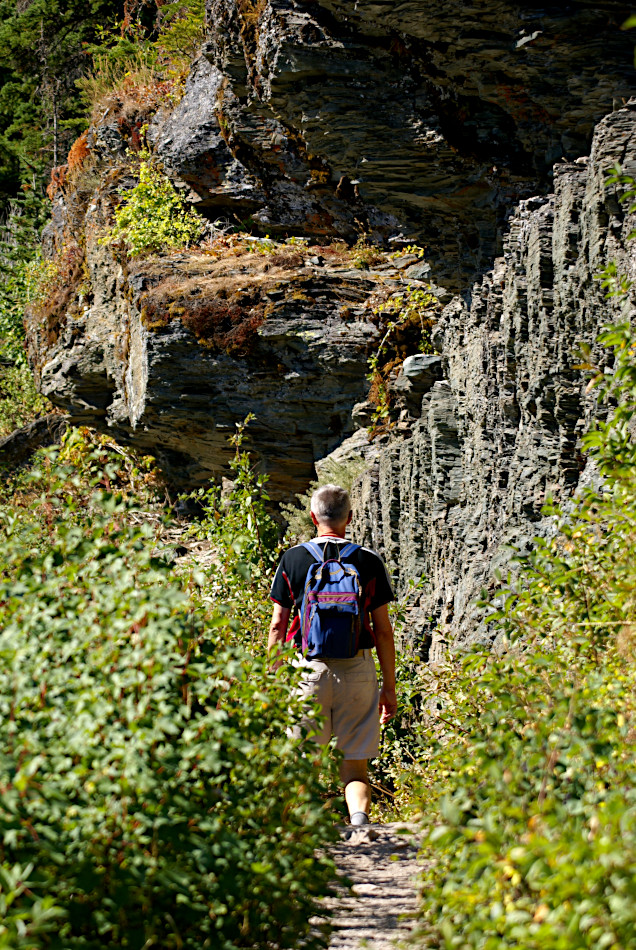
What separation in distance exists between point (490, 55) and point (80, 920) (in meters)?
6.24

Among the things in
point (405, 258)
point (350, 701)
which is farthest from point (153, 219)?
point (350, 701)

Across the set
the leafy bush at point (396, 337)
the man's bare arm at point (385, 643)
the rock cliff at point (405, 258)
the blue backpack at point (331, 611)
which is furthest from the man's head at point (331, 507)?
the leafy bush at point (396, 337)

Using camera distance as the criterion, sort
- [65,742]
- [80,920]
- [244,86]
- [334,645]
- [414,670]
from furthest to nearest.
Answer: [244,86]
[414,670]
[334,645]
[65,742]
[80,920]

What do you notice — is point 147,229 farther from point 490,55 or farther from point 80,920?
point 80,920

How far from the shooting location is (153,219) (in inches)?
548

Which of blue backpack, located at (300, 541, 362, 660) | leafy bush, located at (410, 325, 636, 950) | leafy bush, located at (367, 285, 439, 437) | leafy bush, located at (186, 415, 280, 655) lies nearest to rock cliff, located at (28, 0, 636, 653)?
leafy bush, located at (367, 285, 439, 437)

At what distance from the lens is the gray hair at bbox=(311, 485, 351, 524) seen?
5195mm

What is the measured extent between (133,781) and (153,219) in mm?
12682

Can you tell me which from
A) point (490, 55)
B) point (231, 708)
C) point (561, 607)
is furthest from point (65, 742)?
point (490, 55)

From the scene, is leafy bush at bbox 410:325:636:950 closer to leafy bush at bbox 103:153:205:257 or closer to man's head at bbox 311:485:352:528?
man's head at bbox 311:485:352:528

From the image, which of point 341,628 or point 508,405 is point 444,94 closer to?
point 508,405

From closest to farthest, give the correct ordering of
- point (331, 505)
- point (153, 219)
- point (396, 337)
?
point (331, 505) < point (396, 337) < point (153, 219)

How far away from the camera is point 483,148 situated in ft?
24.8

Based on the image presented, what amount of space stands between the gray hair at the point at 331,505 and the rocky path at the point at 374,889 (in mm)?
1646
